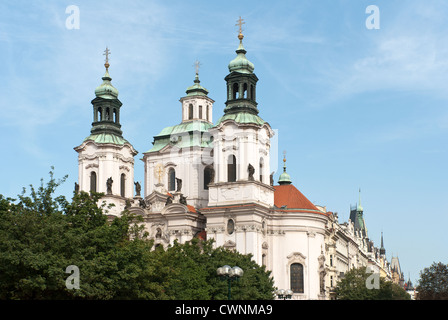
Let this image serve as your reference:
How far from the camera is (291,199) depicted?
80.0 meters

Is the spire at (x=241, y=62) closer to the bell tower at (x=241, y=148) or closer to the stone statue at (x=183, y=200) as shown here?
the bell tower at (x=241, y=148)

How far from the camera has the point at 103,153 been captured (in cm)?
8350

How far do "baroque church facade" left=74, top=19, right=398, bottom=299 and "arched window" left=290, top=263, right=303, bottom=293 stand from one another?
0.35ft

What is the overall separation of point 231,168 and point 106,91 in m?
20.5

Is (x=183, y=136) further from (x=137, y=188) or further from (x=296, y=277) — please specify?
(x=296, y=277)

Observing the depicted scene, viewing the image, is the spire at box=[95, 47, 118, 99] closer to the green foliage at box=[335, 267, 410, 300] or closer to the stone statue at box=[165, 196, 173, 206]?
the stone statue at box=[165, 196, 173, 206]

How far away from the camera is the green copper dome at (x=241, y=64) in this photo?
79062mm

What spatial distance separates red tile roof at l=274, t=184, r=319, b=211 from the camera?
79.1 m

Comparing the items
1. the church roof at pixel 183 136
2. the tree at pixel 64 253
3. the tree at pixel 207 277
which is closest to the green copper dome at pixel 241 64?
the church roof at pixel 183 136

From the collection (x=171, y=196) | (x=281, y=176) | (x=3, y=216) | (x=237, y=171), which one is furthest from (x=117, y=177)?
(x=3, y=216)

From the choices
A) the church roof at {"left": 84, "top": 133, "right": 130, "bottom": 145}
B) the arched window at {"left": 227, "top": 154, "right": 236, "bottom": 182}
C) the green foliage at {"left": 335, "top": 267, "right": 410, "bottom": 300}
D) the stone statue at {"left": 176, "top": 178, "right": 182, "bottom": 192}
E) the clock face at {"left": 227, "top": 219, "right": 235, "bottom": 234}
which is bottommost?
the green foliage at {"left": 335, "top": 267, "right": 410, "bottom": 300}

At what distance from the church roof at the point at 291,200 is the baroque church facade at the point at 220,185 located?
13 cm

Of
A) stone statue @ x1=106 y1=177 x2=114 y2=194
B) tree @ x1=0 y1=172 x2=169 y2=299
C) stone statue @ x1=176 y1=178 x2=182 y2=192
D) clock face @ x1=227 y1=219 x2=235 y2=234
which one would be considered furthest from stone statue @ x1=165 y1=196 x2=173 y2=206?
tree @ x1=0 y1=172 x2=169 y2=299
